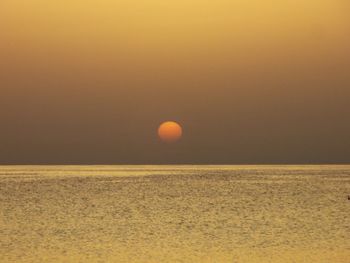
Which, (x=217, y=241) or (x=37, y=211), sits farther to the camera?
(x=37, y=211)

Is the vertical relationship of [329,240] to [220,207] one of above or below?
below

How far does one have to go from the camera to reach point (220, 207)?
42469 millimetres

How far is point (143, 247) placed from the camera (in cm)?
2217

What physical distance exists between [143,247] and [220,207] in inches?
812

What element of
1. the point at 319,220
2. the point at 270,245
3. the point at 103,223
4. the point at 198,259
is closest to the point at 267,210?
the point at 319,220

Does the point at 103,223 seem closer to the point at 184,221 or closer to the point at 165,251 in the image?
the point at 184,221

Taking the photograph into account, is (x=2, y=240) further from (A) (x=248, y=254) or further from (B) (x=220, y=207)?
(B) (x=220, y=207)

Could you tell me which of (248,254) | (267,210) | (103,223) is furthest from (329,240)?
(267,210)

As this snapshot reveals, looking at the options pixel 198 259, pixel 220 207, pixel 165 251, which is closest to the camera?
pixel 198 259

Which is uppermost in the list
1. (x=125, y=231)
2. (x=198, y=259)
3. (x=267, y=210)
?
(x=267, y=210)

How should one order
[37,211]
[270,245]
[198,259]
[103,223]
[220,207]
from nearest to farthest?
1. [198,259]
2. [270,245]
3. [103,223]
4. [37,211]
5. [220,207]

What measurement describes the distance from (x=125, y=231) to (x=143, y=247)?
16.0ft

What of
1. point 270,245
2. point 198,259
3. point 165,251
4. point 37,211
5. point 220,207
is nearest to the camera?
point 198,259

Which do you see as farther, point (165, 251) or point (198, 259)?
point (165, 251)
